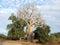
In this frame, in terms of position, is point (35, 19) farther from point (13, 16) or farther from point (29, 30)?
point (13, 16)

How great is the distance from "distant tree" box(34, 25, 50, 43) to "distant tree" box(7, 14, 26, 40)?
443 centimetres

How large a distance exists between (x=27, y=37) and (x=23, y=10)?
6837 mm

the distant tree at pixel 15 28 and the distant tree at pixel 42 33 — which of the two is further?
the distant tree at pixel 15 28

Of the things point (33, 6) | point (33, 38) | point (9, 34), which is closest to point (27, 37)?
point (33, 38)

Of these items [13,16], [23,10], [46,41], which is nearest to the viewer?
[46,41]

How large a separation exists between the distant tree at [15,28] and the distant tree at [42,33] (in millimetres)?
4431

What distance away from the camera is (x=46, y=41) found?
42.3 meters

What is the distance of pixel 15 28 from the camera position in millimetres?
48156

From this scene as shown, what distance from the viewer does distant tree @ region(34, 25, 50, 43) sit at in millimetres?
42531

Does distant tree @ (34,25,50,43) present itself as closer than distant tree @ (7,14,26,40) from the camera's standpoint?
Yes

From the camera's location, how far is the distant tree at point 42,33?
42531 millimetres

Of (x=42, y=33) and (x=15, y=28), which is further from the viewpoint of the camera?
(x=15, y=28)

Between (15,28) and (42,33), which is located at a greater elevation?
(15,28)

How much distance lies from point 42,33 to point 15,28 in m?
8.51
